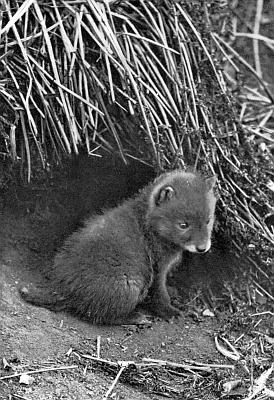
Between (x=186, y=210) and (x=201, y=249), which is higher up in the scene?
(x=186, y=210)

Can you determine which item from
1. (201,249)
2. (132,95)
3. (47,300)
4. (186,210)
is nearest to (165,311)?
(201,249)

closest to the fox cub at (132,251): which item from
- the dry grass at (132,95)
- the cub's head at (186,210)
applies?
the cub's head at (186,210)

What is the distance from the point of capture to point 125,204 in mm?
5340

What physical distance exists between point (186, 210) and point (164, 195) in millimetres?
173

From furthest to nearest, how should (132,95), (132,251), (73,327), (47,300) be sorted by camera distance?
(132,95)
(132,251)
(47,300)
(73,327)

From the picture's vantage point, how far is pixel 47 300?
16.3 feet

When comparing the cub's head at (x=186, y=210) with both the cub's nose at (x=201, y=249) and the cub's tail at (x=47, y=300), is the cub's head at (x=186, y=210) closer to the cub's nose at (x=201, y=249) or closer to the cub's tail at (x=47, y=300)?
the cub's nose at (x=201, y=249)

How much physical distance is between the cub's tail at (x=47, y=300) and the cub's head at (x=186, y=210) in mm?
802

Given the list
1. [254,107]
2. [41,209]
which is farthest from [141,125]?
[254,107]

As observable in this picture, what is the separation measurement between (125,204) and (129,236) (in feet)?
1.02

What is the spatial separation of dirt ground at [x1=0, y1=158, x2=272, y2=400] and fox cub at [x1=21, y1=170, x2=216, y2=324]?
13 centimetres

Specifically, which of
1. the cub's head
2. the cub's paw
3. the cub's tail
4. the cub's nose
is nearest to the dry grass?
the cub's head

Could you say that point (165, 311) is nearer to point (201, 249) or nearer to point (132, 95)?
point (201, 249)

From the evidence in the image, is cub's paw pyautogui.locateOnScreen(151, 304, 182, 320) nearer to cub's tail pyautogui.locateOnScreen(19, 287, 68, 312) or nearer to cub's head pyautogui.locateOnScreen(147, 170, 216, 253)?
cub's head pyautogui.locateOnScreen(147, 170, 216, 253)
